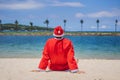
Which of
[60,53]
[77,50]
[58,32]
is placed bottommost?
[77,50]

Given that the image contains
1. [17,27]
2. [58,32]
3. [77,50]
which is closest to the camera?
[58,32]

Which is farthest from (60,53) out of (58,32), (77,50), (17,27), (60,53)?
(17,27)

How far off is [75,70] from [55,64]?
627 mm

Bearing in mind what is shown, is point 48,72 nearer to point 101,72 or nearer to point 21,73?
point 21,73

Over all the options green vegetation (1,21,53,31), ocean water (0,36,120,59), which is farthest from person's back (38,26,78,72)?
green vegetation (1,21,53,31)

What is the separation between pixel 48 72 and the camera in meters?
9.17

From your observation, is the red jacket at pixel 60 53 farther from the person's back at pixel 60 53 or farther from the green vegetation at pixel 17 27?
the green vegetation at pixel 17 27

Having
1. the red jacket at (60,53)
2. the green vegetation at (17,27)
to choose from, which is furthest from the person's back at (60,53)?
the green vegetation at (17,27)

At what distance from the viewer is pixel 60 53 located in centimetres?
902

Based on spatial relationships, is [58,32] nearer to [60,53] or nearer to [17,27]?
[60,53]

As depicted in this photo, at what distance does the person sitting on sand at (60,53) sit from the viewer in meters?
8.97

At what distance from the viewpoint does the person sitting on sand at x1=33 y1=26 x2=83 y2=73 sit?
897 centimetres

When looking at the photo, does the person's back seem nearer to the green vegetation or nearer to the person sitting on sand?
the person sitting on sand

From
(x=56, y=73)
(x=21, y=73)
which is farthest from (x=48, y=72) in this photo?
(x=21, y=73)
